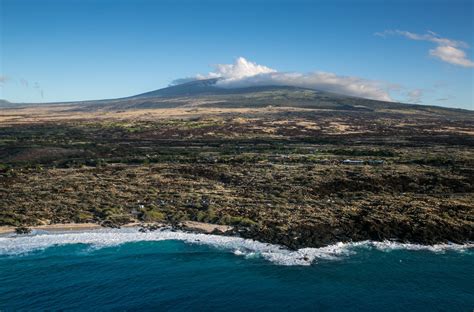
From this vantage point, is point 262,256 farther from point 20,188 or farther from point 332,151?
point 332,151

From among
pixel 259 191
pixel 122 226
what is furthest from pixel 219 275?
pixel 259 191

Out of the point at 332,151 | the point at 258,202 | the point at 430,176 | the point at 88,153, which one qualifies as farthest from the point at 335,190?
the point at 88,153

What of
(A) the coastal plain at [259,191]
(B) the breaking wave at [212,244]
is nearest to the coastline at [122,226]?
(A) the coastal plain at [259,191]

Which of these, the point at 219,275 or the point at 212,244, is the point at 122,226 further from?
the point at 219,275

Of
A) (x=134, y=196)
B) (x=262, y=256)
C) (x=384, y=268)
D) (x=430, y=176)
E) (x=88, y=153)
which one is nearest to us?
(x=384, y=268)

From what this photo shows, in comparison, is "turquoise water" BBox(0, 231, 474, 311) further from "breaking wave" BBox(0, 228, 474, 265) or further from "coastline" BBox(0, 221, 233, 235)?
"coastline" BBox(0, 221, 233, 235)

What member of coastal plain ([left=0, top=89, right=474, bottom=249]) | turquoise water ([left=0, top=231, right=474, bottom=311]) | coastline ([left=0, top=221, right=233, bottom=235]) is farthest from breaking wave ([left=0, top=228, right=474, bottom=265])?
coastal plain ([left=0, top=89, right=474, bottom=249])

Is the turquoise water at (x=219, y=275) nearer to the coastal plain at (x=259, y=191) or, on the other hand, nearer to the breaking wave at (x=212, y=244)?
the breaking wave at (x=212, y=244)
